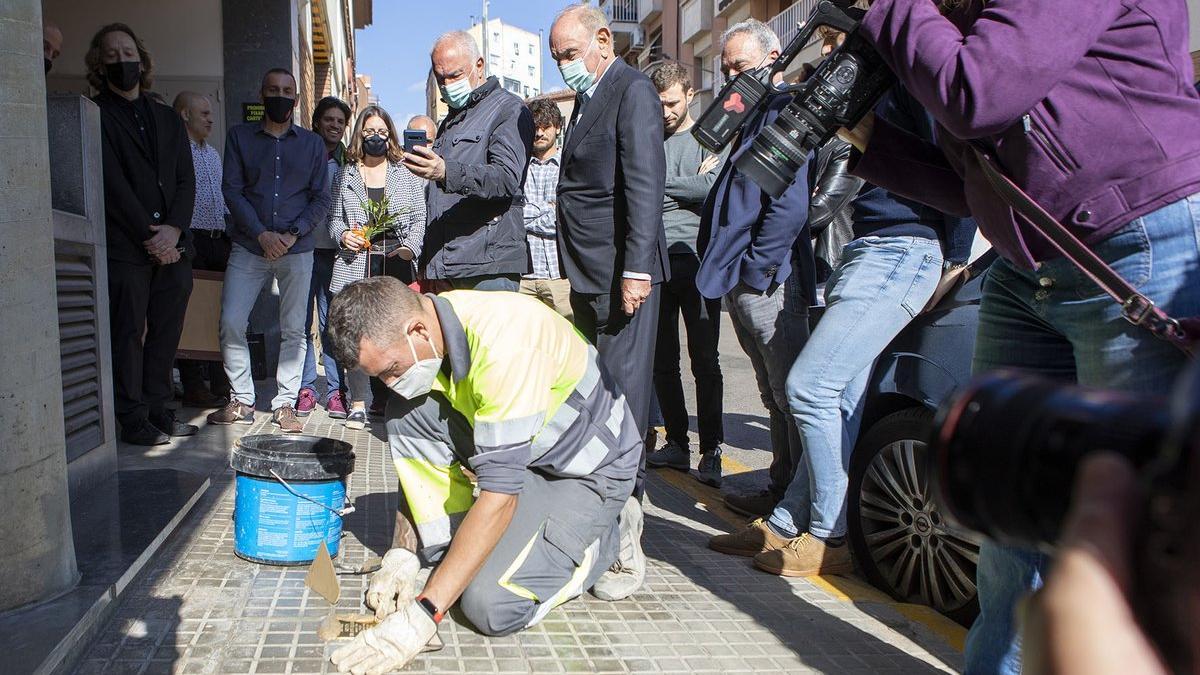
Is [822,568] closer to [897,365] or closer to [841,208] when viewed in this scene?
[897,365]

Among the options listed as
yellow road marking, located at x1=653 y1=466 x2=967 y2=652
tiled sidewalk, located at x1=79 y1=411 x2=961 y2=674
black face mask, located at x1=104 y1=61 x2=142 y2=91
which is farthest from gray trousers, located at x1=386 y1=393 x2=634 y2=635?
black face mask, located at x1=104 y1=61 x2=142 y2=91

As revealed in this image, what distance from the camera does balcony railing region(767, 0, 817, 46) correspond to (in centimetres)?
2598

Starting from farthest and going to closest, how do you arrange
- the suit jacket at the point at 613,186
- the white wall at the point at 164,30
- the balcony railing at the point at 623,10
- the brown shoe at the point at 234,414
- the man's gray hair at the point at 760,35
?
the balcony railing at the point at 623,10 → the white wall at the point at 164,30 → the brown shoe at the point at 234,414 → the man's gray hair at the point at 760,35 → the suit jacket at the point at 613,186

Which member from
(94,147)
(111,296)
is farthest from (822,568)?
(111,296)

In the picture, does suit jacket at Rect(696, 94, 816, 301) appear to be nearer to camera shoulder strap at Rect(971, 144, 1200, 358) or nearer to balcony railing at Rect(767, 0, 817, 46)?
camera shoulder strap at Rect(971, 144, 1200, 358)

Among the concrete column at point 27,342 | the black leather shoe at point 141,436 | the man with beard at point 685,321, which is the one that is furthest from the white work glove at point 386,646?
the black leather shoe at point 141,436

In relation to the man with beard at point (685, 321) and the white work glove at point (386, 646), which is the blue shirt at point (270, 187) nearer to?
the man with beard at point (685, 321)

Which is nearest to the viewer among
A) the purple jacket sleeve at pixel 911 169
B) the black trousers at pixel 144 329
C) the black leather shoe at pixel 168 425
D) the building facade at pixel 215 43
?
the purple jacket sleeve at pixel 911 169

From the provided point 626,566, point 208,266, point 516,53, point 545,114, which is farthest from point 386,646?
point 516,53

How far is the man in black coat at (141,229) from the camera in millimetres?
5055

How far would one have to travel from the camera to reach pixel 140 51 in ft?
17.1

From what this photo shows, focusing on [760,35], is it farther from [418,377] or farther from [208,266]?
[208,266]

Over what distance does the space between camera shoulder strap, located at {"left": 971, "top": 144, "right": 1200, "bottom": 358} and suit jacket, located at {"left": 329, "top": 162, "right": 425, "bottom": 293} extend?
449 centimetres

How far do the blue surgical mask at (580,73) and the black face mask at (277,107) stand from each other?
2.44 metres
